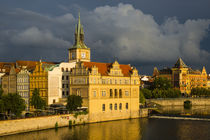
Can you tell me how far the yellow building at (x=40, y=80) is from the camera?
110938 mm

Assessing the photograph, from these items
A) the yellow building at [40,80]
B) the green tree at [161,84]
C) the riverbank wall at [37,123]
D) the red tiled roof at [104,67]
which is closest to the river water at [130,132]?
the riverbank wall at [37,123]

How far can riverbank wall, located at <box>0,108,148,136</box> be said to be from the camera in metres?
80.5

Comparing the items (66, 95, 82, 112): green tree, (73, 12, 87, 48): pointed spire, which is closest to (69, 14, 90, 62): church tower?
(73, 12, 87, 48): pointed spire

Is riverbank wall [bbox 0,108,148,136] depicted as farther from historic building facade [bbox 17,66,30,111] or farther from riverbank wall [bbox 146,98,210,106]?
riverbank wall [bbox 146,98,210,106]

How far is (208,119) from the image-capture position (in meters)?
102

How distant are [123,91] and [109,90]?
6.53 metres

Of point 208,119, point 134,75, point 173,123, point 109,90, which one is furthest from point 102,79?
point 208,119

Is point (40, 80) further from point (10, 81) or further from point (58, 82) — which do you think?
point (10, 81)

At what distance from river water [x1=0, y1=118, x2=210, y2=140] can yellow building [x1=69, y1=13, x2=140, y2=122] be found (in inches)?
202

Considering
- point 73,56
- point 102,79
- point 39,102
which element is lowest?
point 39,102

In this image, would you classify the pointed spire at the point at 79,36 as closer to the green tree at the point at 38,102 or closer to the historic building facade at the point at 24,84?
the historic building facade at the point at 24,84

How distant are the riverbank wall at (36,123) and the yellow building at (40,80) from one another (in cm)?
1875

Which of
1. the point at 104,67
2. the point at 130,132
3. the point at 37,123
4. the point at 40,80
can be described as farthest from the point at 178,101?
the point at 37,123

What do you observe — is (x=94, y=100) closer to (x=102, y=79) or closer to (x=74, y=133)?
(x=102, y=79)
